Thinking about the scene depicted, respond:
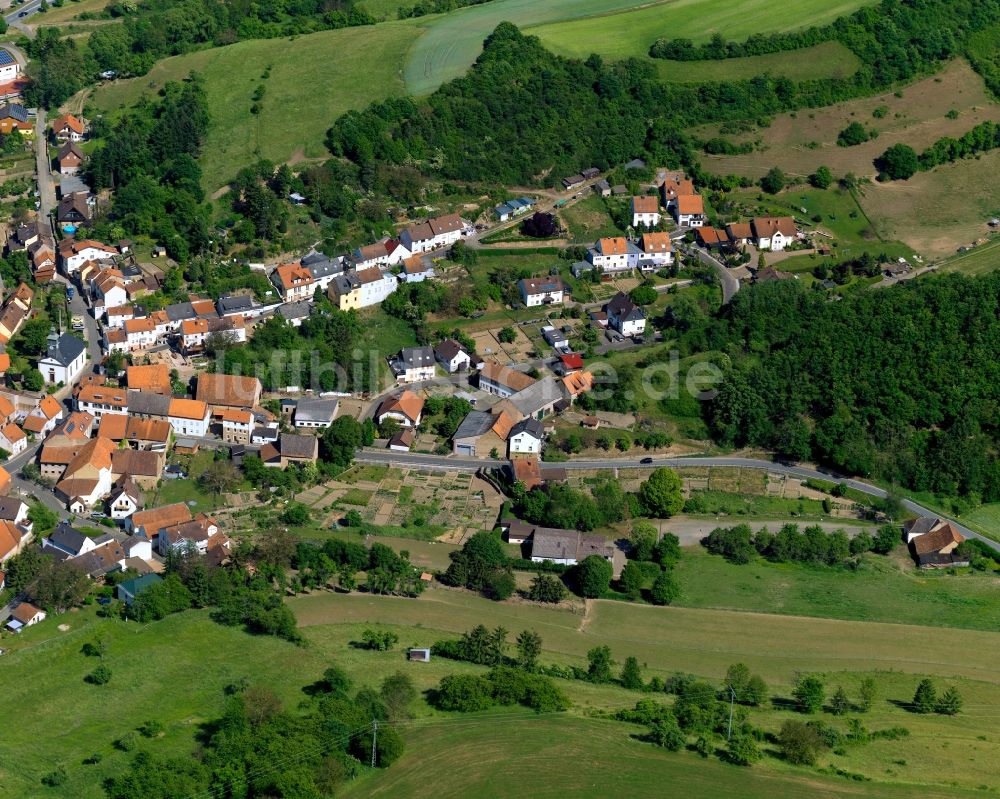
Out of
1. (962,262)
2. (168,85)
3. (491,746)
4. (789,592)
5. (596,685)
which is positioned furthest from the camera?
(168,85)

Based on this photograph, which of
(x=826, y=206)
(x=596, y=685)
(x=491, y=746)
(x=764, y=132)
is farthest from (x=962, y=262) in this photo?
(x=491, y=746)

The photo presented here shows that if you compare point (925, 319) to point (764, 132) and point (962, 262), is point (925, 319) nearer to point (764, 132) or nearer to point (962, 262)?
point (962, 262)

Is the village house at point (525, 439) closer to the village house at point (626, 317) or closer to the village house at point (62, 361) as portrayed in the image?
the village house at point (626, 317)

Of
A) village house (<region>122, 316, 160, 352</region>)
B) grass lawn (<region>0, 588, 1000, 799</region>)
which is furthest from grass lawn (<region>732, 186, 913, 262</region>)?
village house (<region>122, 316, 160, 352</region>)

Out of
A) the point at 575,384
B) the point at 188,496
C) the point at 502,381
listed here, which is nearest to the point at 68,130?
the point at 188,496

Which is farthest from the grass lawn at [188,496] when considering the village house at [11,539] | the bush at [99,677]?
the bush at [99,677]

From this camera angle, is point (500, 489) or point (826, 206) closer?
point (500, 489)
